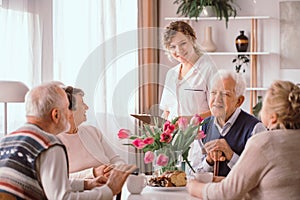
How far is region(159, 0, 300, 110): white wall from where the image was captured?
6383 mm

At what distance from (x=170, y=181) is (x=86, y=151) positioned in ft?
1.86

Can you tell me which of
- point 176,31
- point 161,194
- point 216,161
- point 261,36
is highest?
point 261,36

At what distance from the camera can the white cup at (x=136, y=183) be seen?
2.90 m

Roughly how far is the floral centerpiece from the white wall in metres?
3.45

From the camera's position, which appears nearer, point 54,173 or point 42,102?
point 54,173

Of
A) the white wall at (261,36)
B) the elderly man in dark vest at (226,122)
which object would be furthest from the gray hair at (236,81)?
the white wall at (261,36)

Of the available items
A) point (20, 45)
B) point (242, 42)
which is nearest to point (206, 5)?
point (242, 42)

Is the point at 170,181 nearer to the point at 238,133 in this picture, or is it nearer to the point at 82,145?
the point at 238,133

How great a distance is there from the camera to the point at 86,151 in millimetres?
3363

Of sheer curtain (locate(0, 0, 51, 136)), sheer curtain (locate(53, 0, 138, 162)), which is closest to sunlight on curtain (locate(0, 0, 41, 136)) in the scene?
sheer curtain (locate(0, 0, 51, 136))

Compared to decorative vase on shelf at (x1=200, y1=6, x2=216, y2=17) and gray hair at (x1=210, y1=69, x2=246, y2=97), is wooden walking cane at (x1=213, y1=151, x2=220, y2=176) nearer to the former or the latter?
gray hair at (x1=210, y1=69, x2=246, y2=97)

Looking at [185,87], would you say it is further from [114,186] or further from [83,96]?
[114,186]

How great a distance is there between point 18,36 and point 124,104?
1.18 m

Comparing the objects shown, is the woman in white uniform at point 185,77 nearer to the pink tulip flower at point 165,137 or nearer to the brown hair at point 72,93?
the pink tulip flower at point 165,137
